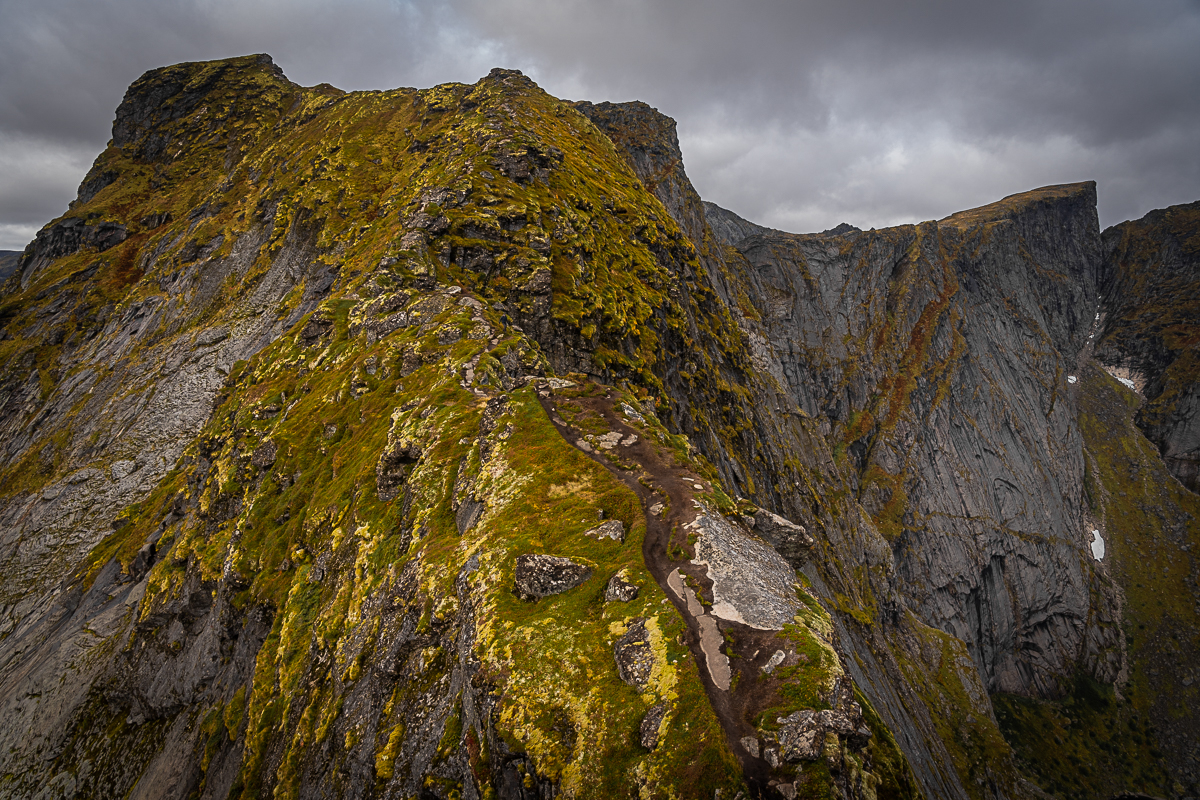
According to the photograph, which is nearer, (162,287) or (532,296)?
(532,296)

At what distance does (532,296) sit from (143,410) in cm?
5490

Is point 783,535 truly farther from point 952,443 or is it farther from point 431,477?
point 952,443

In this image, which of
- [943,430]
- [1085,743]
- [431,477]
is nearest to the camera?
[431,477]

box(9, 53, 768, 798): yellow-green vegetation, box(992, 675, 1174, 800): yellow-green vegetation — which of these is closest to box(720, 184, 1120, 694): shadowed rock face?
box(992, 675, 1174, 800): yellow-green vegetation

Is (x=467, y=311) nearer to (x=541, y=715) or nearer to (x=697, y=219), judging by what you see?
(x=541, y=715)

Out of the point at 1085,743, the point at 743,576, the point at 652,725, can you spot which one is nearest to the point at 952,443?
the point at 1085,743

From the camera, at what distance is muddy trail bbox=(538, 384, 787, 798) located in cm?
1111

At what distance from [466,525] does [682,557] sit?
925cm

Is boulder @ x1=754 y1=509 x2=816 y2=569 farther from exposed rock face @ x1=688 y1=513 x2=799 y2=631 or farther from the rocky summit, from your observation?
exposed rock face @ x1=688 y1=513 x2=799 y2=631

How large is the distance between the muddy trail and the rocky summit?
11 cm

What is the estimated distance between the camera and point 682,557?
1642cm

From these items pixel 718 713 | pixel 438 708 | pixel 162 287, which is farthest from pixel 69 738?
pixel 162 287

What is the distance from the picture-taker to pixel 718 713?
36.8 ft

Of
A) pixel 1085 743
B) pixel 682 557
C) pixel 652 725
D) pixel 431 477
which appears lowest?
pixel 1085 743
